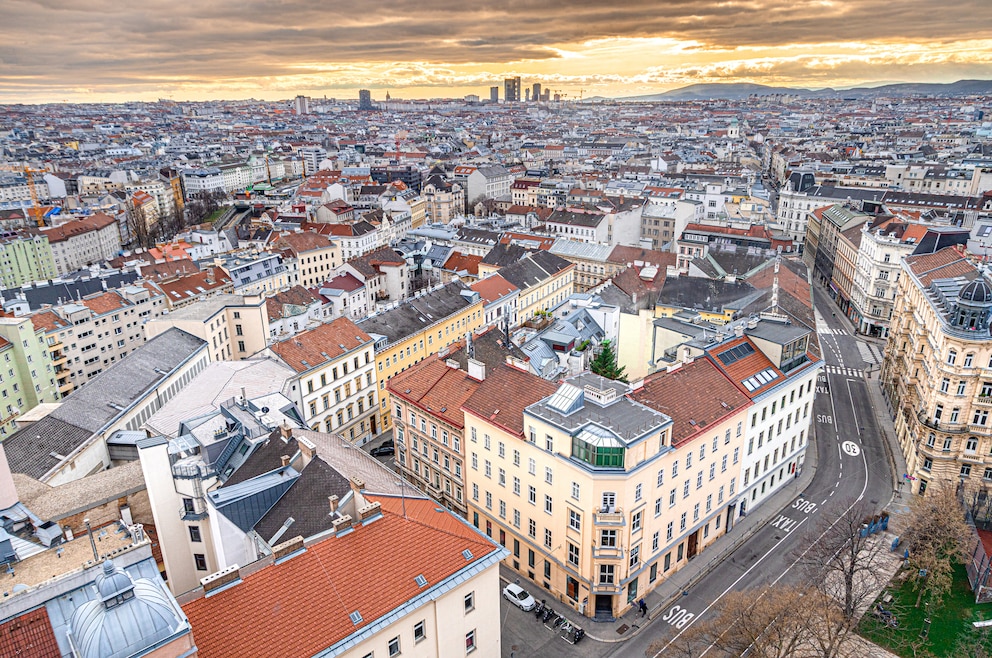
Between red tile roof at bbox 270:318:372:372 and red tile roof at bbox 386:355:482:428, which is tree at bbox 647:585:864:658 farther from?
red tile roof at bbox 270:318:372:372

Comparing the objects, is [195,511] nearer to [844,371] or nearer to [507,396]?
[507,396]

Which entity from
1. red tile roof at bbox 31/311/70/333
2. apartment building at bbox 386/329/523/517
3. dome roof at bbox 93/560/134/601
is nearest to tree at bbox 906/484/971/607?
apartment building at bbox 386/329/523/517

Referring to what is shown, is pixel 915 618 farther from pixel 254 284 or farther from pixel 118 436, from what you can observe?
pixel 254 284

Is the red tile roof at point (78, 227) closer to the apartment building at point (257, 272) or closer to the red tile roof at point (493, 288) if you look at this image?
the apartment building at point (257, 272)

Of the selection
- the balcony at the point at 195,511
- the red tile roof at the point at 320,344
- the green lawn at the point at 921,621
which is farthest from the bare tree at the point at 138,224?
the green lawn at the point at 921,621

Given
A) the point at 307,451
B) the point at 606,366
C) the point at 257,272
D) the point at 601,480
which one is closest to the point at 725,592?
the point at 601,480

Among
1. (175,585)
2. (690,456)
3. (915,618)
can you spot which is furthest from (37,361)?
(915,618)
